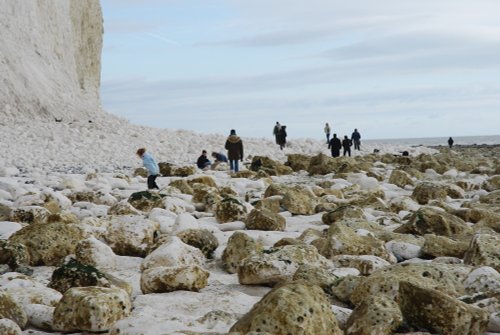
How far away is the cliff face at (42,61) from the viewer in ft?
92.1

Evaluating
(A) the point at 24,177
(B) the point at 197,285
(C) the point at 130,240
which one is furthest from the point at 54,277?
(A) the point at 24,177

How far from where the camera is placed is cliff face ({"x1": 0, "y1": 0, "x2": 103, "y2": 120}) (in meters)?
28.1

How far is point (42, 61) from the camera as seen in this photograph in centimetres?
3112

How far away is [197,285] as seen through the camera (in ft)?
16.4

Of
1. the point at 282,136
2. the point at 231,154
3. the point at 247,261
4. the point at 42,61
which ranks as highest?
the point at 42,61

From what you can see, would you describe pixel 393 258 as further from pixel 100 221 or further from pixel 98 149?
pixel 98 149

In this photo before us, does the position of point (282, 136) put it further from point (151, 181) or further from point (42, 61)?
point (151, 181)

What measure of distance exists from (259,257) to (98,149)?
17573 mm

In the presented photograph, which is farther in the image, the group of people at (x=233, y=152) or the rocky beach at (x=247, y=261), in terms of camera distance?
the group of people at (x=233, y=152)

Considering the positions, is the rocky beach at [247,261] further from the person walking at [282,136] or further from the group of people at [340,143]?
the person walking at [282,136]

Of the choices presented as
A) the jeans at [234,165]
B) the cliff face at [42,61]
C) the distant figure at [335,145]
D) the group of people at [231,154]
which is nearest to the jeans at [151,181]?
the group of people at [231,154]

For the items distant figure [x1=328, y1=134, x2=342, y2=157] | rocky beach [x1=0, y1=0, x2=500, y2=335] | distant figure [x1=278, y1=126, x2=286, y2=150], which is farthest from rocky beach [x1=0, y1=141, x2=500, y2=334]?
distant figure [x1=278, y1=126, x2=286, y2=150]

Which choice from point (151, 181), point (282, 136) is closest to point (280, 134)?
point (282, 136)

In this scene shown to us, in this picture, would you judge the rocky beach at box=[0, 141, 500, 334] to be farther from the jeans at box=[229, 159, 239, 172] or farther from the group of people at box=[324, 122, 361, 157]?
the group of people at box=[324, 122, 361, 157]
